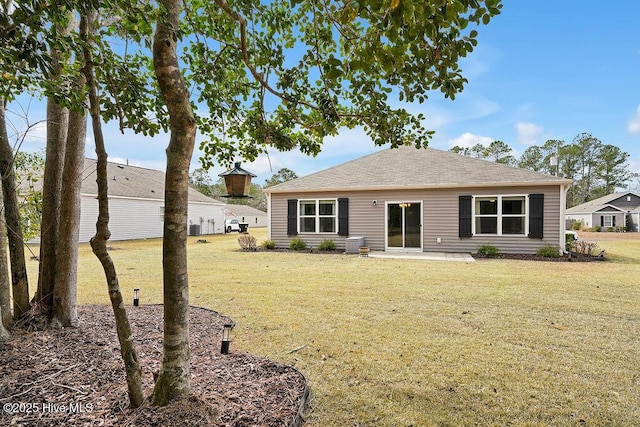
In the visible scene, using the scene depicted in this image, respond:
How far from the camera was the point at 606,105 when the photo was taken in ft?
59.9

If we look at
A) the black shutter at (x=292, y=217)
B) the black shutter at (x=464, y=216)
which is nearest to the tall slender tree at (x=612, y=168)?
the black shutter at (x=464, y=216)

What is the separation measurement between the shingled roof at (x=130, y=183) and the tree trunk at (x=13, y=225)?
15.3 m

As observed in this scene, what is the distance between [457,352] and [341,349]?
45.5 inches

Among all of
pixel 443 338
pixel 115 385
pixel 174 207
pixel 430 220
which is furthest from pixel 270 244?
pixel 174 207

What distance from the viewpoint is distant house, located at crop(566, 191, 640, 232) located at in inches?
1109

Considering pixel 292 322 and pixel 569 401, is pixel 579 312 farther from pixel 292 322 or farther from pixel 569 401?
pixel 292 322

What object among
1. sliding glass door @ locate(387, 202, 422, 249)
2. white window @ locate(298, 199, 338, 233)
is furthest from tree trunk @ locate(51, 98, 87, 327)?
sliding glass door @ locate(387, 202, 422, 249)

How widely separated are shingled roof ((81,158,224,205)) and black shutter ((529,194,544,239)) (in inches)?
748

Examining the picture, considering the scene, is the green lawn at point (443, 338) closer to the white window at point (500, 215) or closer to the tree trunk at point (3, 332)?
the tree trunk at point (3, 332)

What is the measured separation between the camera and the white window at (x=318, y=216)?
12312 millimetres

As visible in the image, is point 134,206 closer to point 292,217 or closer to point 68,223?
point 292,217

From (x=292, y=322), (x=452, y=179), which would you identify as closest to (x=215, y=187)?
(x=452, y=179)

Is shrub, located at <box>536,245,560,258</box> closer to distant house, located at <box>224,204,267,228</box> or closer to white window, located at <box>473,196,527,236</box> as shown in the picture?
white window, located at <box>473,196,527,236</box>

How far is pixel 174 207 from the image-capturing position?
1.90m
